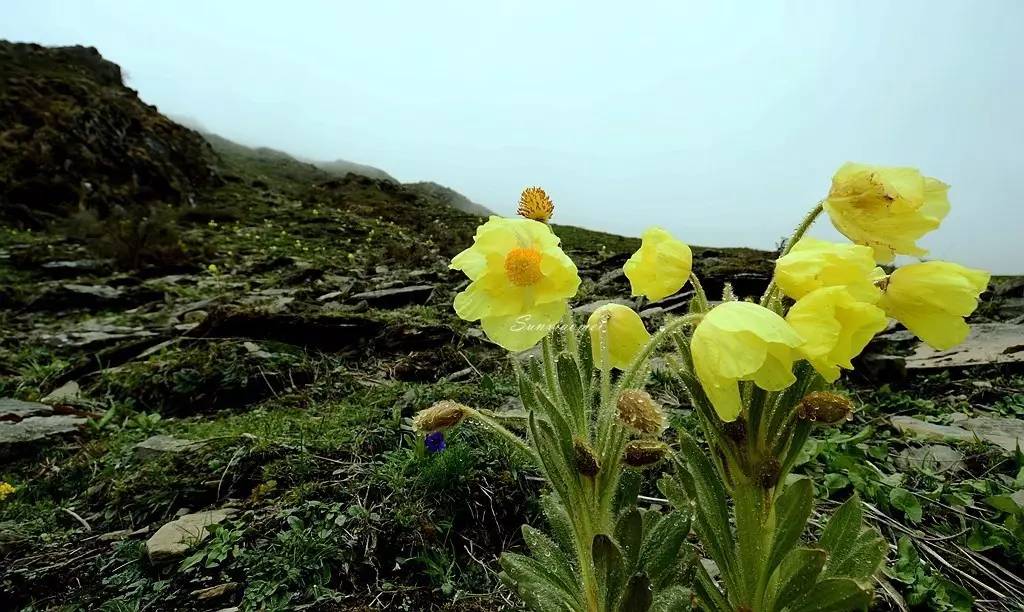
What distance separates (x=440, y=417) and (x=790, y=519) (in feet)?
2.25

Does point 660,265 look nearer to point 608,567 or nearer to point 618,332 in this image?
point 618,332

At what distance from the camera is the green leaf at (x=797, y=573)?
84 centimetres

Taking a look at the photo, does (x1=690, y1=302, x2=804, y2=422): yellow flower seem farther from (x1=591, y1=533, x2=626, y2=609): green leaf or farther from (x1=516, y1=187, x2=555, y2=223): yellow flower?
(x1=516, y1=187, x2=555, y2=223): yellow flower

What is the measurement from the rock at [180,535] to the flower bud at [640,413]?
162 centimetres

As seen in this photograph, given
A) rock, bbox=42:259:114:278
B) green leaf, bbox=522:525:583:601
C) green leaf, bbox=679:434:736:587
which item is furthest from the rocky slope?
rock, bbox=42:259:114:278

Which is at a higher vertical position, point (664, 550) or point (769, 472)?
point (769, 472)

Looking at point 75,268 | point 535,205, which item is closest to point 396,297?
point 535,205

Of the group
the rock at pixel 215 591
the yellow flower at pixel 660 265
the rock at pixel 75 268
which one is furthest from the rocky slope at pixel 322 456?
the rock at pixel 75 268

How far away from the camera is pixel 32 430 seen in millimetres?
2924

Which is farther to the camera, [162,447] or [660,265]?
[162,447]

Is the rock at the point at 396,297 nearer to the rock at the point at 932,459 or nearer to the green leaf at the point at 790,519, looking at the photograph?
the rock at the point at 932,459

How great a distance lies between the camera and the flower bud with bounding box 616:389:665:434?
862 mm

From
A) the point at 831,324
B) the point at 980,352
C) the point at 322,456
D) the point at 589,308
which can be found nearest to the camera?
the point at 831,324

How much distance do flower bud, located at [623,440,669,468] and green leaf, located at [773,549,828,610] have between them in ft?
0.86
